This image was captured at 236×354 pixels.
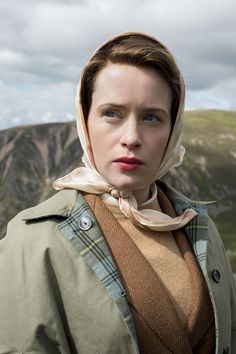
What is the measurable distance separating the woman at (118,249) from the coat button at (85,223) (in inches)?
0.4

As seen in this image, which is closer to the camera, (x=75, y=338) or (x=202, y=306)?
(x=75, y=338)

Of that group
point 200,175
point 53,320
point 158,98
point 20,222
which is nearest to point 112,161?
point 158,98

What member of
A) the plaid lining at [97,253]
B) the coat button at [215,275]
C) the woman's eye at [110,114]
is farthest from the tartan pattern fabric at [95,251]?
the coat button at [215,275]

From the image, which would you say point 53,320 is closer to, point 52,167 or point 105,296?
point 105,296

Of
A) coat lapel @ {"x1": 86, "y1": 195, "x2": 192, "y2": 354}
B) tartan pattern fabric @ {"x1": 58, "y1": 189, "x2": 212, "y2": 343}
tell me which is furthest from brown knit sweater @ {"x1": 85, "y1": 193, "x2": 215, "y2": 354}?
tartan pattern fabric @ {"x1": 58, "y1": 189, "x2": 212, "y2": 343}

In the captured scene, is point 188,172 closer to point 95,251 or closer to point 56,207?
point 56,207

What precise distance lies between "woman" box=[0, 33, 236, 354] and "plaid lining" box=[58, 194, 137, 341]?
0.01 metres

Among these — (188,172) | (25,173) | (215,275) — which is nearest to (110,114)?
(215,275)

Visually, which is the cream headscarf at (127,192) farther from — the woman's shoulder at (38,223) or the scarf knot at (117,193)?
the woman's shoulder at (38,223)

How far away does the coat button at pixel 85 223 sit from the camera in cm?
508

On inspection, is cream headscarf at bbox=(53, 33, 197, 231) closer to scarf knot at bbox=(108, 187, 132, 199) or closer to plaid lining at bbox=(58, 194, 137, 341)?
scarf knot at bbox=(108, 187, 132, 199)

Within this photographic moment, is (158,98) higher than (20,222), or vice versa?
(158,98)

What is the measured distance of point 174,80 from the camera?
550cm

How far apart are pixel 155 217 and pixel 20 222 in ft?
5.08
